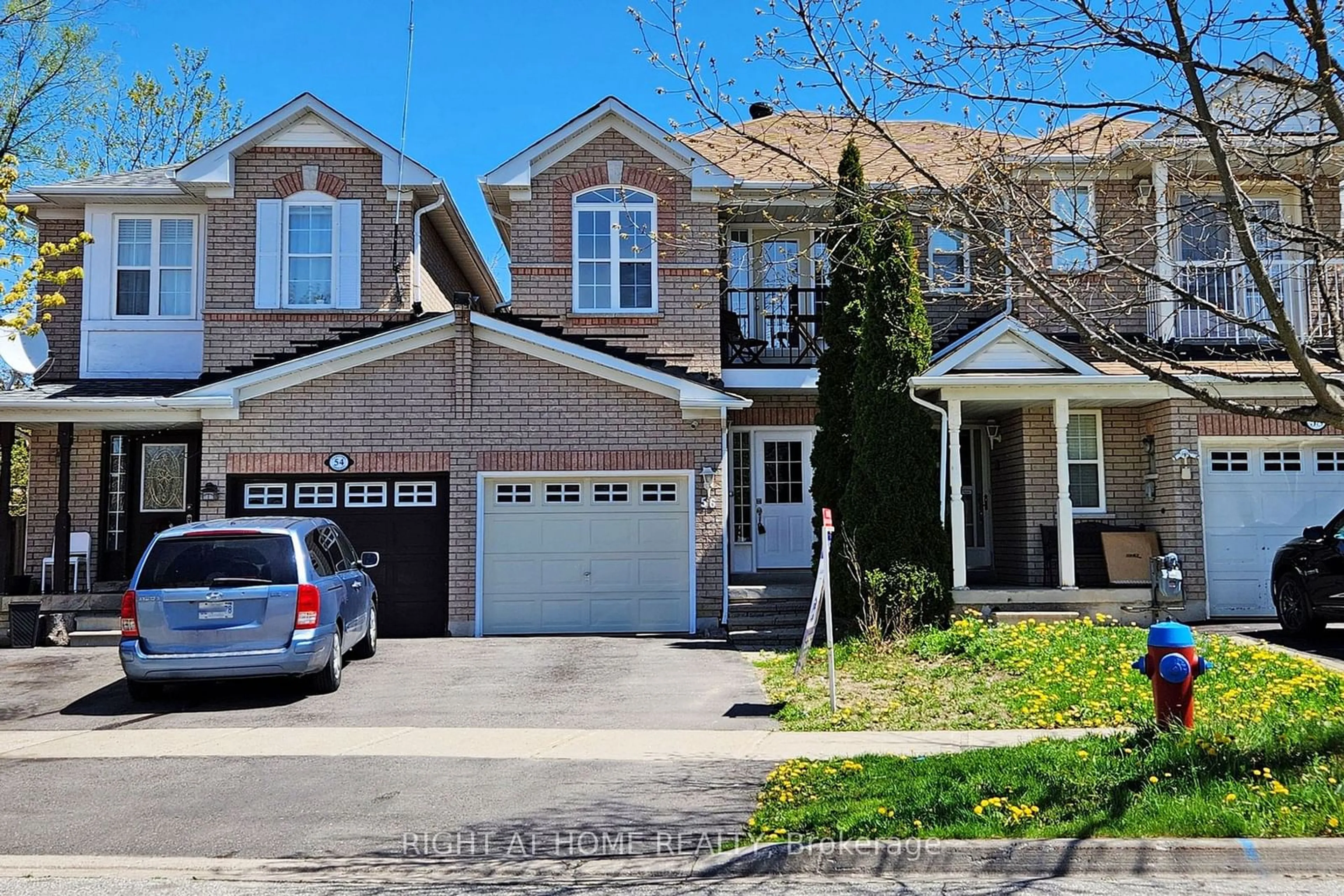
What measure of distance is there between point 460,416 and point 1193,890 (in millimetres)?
12081

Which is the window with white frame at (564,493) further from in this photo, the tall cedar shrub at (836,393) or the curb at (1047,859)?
the curb at (1047,859)

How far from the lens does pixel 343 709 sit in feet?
34.6

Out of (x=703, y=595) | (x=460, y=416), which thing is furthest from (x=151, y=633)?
(x=703, y=595)

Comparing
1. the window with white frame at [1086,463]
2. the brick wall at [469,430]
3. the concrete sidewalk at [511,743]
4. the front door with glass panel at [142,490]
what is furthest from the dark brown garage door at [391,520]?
the window with white frame at [1086,463]

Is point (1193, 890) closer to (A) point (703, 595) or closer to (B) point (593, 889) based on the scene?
(B) point (593, 889)

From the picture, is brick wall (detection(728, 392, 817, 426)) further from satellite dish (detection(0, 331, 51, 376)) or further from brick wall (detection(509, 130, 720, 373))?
satellite dish (detection(0, 331, 51, 376))

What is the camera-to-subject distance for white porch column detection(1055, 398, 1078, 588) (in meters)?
15.3

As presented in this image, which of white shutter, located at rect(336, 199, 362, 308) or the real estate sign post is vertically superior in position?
white shutter, located at rect(336, 199, 362, 308)

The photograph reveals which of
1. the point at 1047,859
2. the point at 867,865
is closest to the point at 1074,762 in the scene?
the point at 1047,859

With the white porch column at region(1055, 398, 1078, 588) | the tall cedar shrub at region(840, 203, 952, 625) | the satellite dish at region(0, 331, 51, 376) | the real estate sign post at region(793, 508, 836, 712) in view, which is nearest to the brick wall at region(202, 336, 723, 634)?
the tall cedar shrub at region(840, 203, 952, 625)

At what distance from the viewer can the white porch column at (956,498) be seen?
1499 cm

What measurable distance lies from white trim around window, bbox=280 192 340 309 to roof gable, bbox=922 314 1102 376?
889 centimetres

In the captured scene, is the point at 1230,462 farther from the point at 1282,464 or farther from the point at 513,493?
the point at 513,493

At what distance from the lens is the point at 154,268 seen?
17594mm
